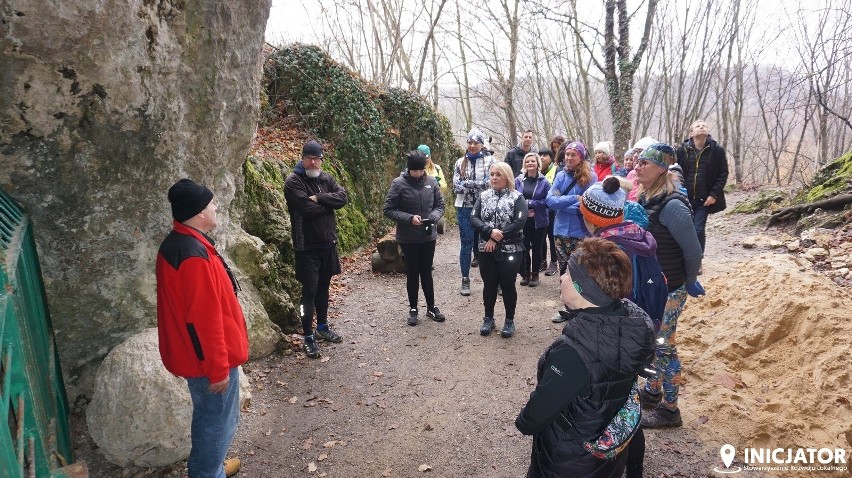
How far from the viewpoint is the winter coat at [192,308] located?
2.46m

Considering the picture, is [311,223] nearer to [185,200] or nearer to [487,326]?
[185,200]

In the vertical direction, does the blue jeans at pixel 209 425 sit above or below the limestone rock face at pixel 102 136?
below

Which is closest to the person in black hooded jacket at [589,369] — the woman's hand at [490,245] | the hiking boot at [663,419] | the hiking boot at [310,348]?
the hiking boot at [663,419]

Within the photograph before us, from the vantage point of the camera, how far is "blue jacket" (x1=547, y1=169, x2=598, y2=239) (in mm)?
5438

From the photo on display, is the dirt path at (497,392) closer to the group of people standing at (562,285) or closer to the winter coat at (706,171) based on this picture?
the group of people standing at (562,285)

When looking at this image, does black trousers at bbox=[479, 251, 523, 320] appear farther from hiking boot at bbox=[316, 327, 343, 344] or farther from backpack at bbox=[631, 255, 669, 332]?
backpack at bbox=[631, 255, 669, 332]

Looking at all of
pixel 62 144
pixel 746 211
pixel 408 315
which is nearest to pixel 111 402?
pixel 62 144

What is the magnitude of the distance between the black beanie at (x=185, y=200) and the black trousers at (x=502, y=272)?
325 centimetres

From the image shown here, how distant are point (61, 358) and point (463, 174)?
5.27 metres

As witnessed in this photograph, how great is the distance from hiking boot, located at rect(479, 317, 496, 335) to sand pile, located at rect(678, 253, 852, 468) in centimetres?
206

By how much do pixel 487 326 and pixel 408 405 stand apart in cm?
167

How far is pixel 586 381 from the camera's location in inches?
77.7

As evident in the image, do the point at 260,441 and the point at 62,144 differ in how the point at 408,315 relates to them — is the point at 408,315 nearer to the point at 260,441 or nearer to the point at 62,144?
the point at 260,441

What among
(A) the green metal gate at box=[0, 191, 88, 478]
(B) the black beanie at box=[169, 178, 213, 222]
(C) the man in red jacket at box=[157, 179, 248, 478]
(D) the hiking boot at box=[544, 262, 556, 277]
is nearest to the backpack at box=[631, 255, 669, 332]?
(C) the man in red jacket at box=[157, 179, 248, 478]
